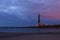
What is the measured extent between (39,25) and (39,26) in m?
0.43

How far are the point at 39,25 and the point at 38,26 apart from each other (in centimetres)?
45

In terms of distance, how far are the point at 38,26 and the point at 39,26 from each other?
0.39 meters

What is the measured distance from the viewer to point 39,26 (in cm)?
4975

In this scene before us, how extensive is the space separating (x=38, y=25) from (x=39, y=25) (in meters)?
0.31

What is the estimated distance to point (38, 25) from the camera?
49.5 meters

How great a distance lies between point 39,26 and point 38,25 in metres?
0.54

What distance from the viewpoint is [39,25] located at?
4947 centimetres

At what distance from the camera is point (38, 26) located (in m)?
49.5
